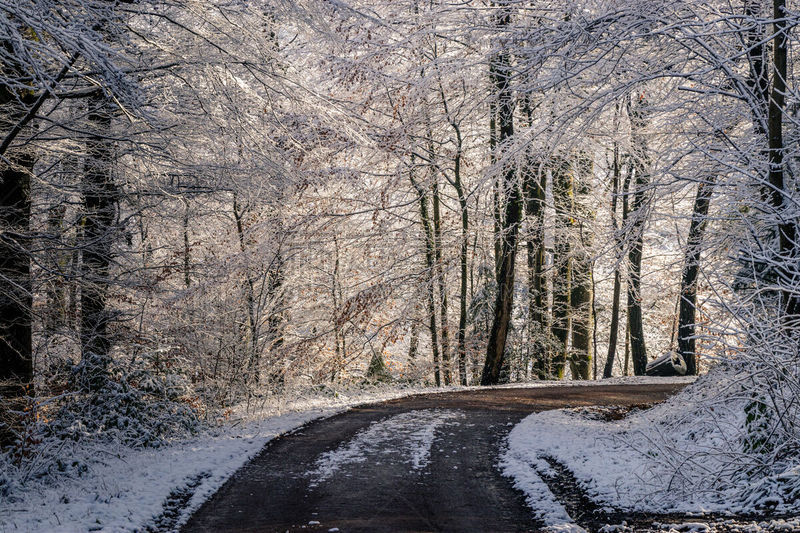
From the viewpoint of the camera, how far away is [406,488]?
303 inches

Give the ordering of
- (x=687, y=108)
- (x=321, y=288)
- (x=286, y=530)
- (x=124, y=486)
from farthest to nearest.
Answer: (x=321, y=288) → (x=687, y=108) → (x=124, y=486) → (x=286, y=530)

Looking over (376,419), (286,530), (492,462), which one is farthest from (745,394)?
(376,419)

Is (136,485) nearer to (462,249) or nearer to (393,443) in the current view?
(393,443)

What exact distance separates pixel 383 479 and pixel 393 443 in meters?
1.89

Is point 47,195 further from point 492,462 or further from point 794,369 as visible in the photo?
point 794,369

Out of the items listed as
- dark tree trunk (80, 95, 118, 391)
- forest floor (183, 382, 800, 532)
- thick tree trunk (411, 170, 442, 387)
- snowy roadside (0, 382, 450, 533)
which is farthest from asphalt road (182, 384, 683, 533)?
thick tree trunk (411, 170, 442, 387)

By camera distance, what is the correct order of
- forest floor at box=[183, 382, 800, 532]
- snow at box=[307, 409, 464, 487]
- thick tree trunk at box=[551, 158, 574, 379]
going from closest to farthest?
forest floor at box=[183, 382, 800, 532] → snow at box=[307, 409, 464, 487] → thick tree trunk at box=[551, 158, 574, 379]

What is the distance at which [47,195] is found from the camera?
10.2 meters

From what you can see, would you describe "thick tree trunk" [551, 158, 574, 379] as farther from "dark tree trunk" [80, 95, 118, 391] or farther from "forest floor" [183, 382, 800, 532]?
"dark tree trunk" [80, 95, 118, 391]

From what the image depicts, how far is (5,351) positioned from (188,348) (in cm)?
386

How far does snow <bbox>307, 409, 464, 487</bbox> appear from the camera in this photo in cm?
876

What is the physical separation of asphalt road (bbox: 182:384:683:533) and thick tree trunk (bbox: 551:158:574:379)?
9.04 metres

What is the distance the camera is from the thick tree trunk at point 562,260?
822 inches

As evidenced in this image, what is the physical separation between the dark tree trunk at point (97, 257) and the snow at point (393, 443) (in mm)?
4116
